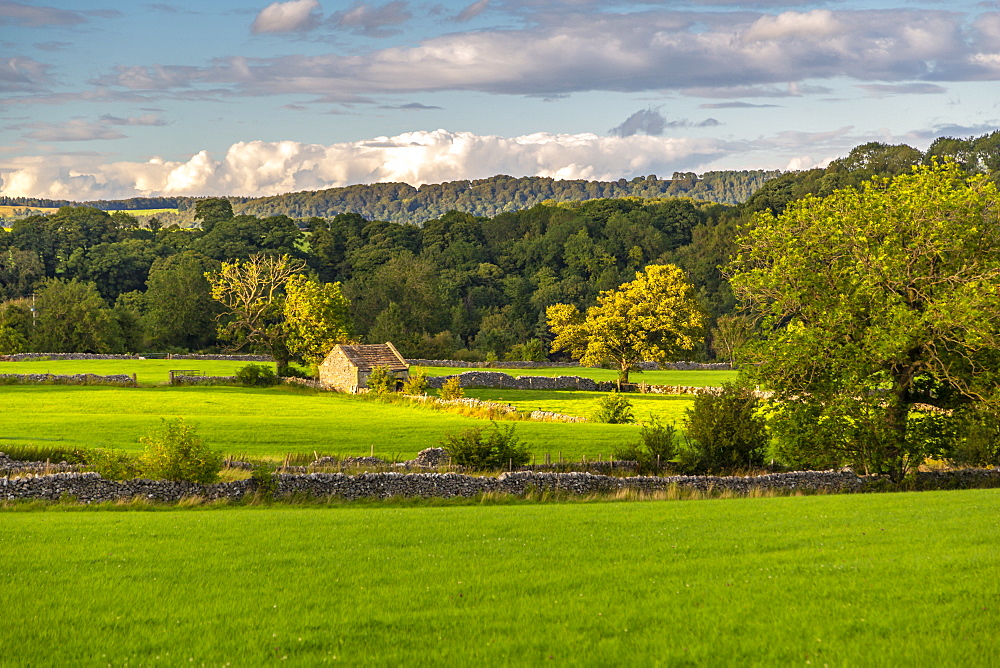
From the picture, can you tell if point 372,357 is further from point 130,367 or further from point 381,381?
point 130,367

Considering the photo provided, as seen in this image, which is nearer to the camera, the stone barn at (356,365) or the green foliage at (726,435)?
the green foliage at (726,435)

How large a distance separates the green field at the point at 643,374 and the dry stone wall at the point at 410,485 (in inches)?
1991

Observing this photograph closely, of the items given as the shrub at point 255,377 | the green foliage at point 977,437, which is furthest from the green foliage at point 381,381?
the green foliage at point 977,437

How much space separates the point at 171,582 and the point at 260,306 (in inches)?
2755

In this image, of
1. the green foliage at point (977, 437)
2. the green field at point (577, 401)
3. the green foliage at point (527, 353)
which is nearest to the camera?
the green foliage at point (977, 437)

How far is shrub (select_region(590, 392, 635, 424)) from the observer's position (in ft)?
165

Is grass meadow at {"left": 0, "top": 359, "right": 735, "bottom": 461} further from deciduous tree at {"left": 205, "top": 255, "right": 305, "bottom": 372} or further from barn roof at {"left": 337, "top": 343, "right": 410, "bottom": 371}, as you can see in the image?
deciduous tree at {"left": 205, "top": 255, "right": 305, "bottom": 372}

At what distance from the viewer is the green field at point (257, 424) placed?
36.7 m

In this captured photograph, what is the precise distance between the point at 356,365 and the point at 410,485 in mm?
41181

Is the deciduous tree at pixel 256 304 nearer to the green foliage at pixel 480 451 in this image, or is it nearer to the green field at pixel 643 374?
the green field at pixel 643 374

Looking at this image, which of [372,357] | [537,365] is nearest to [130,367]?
[372,357]

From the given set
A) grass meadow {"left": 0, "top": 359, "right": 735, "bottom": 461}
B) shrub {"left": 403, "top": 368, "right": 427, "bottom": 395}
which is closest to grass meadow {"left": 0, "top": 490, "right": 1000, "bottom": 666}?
grass meadow {"left": 0, "top": 359, "right": 735, "bottom": 461}

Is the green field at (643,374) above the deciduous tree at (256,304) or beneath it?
beneath

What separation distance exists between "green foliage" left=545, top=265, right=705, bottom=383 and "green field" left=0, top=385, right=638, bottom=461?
82.9 ft
